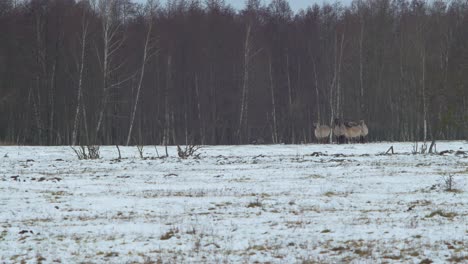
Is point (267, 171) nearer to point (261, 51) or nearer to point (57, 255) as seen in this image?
point (57, 255)

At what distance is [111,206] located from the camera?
46.3ft

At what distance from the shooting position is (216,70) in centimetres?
5594

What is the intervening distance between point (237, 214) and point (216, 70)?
4385cm

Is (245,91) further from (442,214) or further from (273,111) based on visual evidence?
(442,214)

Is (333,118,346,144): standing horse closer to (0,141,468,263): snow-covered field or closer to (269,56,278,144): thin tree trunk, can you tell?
(269,56,278,144): thin tree trunk

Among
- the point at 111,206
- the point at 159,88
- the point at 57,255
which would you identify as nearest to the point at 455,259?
the point at 57,255

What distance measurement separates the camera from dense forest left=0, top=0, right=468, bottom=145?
50156 mm

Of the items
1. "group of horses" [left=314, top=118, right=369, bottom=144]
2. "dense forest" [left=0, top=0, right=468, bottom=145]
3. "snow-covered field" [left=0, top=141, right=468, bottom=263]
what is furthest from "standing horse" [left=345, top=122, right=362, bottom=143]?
"snow-covered field" [left=0, top=141, right=468, bottom=263]

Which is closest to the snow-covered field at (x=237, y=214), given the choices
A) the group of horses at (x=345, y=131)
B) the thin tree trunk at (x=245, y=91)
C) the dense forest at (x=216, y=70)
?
the group of horses at (x=345, y=131)

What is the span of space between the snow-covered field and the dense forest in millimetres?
Answer: 27338

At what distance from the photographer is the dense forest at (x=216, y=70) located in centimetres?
5016

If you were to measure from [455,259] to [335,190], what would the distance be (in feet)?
27.5

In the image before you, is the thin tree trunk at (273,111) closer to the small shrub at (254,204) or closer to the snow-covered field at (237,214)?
the snow-covered field at (237,214)

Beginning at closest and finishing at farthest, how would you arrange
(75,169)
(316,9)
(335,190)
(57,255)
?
(57,255)
(335,190)
(75,169)
(316,9)
